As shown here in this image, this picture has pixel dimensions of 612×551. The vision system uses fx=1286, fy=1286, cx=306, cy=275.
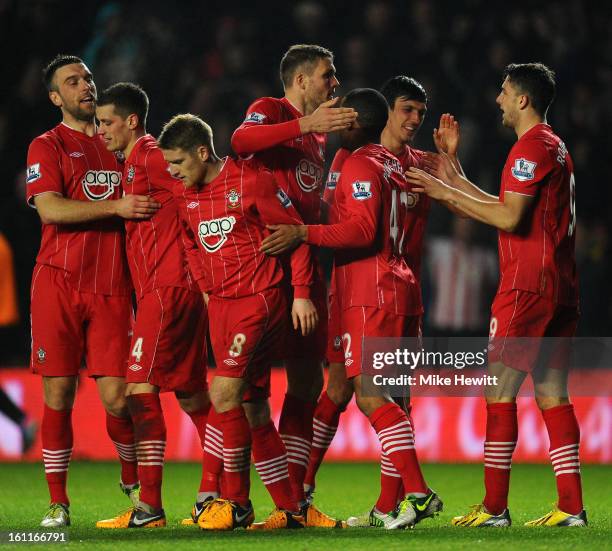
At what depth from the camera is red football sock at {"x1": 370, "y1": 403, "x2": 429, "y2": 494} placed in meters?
6.01

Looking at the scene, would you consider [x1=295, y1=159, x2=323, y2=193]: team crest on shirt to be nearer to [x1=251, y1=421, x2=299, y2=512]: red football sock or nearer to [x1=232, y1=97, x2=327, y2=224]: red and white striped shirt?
[x1=232, y1=97, x2=327, y2=224]: red and white striped shirt

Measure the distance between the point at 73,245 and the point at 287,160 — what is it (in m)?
1.20

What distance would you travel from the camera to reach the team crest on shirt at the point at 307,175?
668 cm

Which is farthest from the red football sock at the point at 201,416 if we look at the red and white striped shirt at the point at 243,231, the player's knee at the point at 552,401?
the player's knee at the point at 552,401

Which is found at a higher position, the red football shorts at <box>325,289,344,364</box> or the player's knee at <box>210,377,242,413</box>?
the red football shorts at <box>325,289,344,364</box>

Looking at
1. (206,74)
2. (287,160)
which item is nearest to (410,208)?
(287,160)

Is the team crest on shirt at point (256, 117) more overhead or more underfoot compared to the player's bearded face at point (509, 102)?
more underfoot

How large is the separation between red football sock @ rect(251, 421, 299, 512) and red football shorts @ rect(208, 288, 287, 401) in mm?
193

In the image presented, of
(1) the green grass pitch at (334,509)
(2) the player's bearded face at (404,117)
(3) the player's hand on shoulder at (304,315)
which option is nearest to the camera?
(1) the green grass pitch at (334,509)

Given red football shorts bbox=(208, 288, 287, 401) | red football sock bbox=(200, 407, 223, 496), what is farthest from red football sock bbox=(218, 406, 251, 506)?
red football sock bbox=(200, 407, 223, 496)

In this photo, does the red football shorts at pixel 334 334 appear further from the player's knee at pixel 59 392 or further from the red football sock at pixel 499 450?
the player's knee at pixel 59 392

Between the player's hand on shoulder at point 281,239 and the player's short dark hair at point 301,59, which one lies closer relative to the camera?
the player's hand on shoulder at point 281,239

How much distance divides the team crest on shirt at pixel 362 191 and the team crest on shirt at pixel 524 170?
0.72 m

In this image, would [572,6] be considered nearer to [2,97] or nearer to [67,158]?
[2,97]
